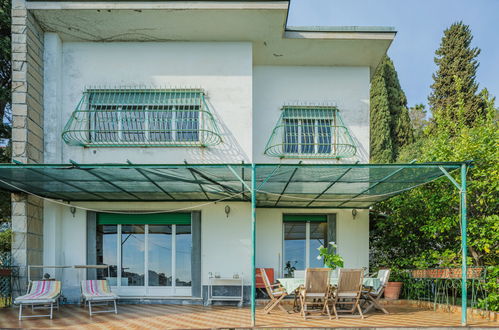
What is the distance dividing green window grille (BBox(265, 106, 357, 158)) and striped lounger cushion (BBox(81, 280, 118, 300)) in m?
4.95

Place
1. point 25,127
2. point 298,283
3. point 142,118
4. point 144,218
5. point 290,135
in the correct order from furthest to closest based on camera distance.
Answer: point 290,135
point 144,218
point 142,118
point 25,127
point 298,283

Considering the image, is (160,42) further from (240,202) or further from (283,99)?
(240,202)

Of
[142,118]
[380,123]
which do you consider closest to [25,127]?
[142,118]

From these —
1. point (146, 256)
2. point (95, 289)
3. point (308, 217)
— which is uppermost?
point (308, 217)

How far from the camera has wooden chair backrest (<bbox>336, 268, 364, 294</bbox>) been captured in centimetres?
793

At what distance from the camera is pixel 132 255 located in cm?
1097

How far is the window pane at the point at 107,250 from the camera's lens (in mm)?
10852

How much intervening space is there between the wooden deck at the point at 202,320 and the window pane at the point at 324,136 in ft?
13.7

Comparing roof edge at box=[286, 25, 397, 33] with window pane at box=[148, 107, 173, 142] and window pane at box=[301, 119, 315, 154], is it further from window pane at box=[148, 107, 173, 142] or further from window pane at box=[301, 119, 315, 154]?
window pane at box=[148, 107, 173, 142]

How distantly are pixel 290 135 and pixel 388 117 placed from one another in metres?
12.6

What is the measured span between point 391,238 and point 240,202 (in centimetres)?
443

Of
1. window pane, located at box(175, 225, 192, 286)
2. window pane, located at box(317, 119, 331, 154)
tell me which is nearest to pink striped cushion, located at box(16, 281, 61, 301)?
window pane, located at box(175, 225, 192, 286)

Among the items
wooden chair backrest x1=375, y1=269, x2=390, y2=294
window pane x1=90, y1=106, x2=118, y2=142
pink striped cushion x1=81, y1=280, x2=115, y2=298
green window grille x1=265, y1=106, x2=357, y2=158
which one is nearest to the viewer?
wooden chair backrest x1=375, y1=269, x2=390, y2=294

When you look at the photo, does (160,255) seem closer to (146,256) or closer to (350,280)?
(146,256)
